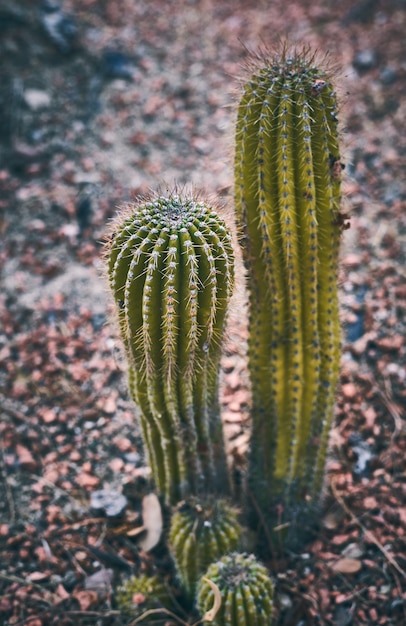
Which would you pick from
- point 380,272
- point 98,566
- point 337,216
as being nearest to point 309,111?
point 337,216

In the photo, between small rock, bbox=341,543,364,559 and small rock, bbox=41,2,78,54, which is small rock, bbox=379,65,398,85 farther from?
small rock, bbox=341,543,364,559

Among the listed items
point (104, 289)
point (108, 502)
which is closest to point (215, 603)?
point (108, 502)

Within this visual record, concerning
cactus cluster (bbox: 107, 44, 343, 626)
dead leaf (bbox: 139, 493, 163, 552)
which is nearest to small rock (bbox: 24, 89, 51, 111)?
cactus cluster (bbox: 107, 44, 343, 626)

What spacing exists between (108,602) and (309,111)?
2.40 metres

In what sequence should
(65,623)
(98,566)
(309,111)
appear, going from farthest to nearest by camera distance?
(98,566) → (65,623) → (309,111)

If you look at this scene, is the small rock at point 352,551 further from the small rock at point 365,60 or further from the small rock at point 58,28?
the small rock at point 58,28

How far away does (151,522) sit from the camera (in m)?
3.12

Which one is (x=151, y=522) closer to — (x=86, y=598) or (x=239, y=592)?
(x=86, y=598)

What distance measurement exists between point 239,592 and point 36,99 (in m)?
4.46

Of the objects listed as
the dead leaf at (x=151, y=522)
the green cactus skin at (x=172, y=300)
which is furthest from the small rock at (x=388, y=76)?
the dead leaf at (x=151, y=522)

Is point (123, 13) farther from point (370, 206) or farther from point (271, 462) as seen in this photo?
point (271, 462)

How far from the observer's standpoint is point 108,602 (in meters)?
2.91

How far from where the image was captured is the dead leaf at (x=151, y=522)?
10.1 ft

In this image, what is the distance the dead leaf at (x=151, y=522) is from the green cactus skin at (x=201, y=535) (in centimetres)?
28
